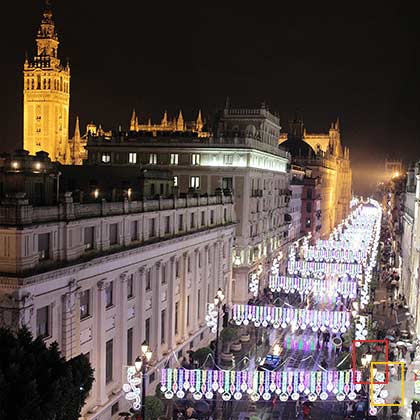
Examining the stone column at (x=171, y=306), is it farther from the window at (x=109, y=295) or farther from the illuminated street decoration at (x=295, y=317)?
the illuminated street decoration at (x=295, y=317)

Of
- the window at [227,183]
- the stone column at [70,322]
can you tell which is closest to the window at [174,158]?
the window at [227,183]

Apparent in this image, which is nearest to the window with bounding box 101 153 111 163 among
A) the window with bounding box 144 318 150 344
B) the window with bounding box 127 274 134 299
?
the window with bounding box 144 318 150 344

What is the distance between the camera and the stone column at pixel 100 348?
1307 inches

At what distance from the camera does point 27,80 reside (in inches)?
6304

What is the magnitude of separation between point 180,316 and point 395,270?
62.0 meters

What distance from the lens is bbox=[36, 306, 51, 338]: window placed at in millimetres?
27953

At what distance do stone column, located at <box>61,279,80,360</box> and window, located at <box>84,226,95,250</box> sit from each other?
3191mm

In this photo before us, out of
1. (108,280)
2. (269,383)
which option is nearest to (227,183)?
(108,280)

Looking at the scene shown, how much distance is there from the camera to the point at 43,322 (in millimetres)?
28359

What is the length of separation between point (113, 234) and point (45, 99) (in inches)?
5194

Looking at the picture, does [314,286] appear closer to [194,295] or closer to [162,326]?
[194,295]

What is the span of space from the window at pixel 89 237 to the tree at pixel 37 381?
39.5 feet

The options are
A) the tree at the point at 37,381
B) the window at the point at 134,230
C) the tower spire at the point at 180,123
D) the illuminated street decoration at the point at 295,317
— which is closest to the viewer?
the tree at the point at 37,381

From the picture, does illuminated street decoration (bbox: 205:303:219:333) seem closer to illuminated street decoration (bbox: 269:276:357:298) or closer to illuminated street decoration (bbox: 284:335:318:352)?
illuminated street decoration (bbox: 284:335:318:352)
